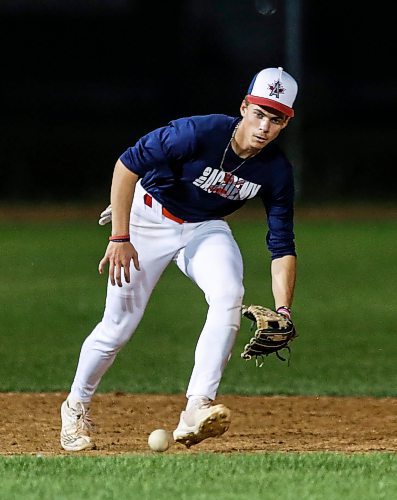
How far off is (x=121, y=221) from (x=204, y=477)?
1.31 meters

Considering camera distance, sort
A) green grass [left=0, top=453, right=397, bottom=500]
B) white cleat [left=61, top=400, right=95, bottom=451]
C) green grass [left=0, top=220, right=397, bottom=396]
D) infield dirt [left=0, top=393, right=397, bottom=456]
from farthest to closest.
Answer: green grass [left=0, top=220, right=397, bottom=396] < infield dirt [left=0, top=393, right=397, bottom=456] < white cleat [left=61, top=400, right=95, bottom=451] < green grass [left=0, top=453, right=397, bottom=500]

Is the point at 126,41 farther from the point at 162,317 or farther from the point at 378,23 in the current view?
the point at 162,317

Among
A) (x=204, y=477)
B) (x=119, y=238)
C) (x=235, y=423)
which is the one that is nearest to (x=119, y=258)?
(x=119, y=238)

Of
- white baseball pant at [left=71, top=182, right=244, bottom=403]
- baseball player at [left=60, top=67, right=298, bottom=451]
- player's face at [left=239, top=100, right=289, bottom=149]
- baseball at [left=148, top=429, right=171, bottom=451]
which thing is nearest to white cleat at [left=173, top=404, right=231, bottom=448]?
baseball player at [left=60, top=67, right=298, bottom=451]

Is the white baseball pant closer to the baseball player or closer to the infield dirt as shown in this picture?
the baseball player

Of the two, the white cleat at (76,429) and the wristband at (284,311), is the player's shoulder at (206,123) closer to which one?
the wristband at (284,311)

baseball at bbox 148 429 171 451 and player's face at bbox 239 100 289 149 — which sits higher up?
player's face at bbox 239 100 289 149

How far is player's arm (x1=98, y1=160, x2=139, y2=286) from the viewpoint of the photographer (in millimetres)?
6195

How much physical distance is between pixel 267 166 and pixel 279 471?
1.46m

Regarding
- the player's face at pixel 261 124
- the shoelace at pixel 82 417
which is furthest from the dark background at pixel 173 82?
the player's face at pixel 261 124

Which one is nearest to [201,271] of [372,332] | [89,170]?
[372,332]

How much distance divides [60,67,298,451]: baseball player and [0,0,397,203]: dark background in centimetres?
2137

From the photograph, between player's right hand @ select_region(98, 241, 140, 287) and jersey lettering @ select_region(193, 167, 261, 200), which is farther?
jersey lettering @ select_region(193, 167, 261, 200)

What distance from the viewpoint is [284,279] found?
6371 millimetres
